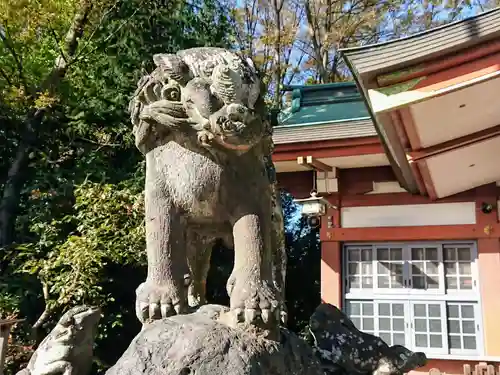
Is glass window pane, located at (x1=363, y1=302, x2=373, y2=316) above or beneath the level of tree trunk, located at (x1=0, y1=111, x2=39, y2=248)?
beneath

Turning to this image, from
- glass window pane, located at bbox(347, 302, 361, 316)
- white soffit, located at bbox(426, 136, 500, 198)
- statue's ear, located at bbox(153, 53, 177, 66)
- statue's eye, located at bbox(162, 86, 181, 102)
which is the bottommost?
glass window pane, located at bbox(347, 302, 361, 316)

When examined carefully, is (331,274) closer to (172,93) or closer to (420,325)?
(420,325)

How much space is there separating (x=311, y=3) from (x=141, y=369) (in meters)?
11.5

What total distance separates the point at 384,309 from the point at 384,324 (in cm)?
18

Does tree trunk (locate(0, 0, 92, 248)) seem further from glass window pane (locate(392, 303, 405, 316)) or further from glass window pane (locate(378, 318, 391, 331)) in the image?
glass window pane (locate(392, 303, 405, 316))

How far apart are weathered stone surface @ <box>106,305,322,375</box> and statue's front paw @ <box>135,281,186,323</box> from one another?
0.27ft

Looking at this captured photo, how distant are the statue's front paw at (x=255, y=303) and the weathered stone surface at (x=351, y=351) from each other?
1.84 feet

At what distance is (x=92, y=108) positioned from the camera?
673 centimetres

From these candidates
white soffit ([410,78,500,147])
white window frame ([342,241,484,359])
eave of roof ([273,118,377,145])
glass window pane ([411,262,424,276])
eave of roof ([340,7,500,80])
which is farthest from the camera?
glass window pane ([411,262,424,276])

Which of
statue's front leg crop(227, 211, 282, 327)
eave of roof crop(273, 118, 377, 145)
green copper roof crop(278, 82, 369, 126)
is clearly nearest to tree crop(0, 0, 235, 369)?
green copper roof crop(278, 82, 369, 126)

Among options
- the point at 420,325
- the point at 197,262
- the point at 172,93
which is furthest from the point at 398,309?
the point at 172,93

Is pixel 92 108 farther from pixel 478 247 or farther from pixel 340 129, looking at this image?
pixel 478 247

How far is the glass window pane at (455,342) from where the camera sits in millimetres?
5961

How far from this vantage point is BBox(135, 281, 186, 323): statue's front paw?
1.59m
